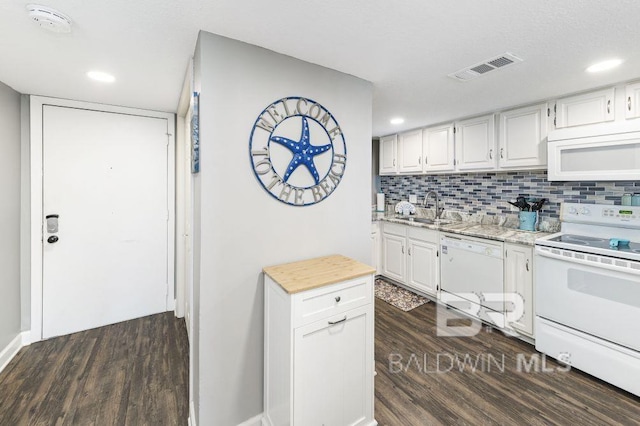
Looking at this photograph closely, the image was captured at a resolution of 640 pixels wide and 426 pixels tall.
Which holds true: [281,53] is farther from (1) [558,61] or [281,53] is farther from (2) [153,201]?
(2) [153,201]

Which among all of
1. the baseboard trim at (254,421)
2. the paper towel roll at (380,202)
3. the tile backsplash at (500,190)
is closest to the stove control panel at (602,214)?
the tile backsplash at (500,190)

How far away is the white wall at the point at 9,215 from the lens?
2.23 m


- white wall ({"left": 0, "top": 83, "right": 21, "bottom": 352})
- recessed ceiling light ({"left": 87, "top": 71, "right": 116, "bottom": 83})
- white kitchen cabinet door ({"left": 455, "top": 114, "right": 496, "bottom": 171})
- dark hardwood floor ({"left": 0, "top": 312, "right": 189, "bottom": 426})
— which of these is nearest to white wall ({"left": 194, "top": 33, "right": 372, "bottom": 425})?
dark hardwood floor ({"left": 0, "top": 312, "right": 189, "bottom": 426})

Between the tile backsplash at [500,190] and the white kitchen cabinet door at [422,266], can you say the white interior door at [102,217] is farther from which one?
the tile backsplash at [500,190]

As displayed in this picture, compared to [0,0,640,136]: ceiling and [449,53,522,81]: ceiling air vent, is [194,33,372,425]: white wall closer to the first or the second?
[0,0,640,136]: ceiling

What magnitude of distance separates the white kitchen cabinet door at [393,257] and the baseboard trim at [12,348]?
3822 millimetres

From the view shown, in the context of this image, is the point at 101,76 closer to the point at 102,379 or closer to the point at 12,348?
the point at 102,379

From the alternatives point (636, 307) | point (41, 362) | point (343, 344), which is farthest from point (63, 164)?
point (636, 307)

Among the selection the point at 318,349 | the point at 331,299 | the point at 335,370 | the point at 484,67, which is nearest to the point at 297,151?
the point at 331,299

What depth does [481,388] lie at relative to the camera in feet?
6.51

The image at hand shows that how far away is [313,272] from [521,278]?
2.06 metres

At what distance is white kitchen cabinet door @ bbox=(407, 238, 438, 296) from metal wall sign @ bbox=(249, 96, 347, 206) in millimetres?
1966

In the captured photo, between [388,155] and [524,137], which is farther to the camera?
[388,155]

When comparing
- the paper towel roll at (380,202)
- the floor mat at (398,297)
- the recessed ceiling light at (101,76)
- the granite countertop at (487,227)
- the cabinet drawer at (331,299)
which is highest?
the recessed ceiling light at (101,76)
